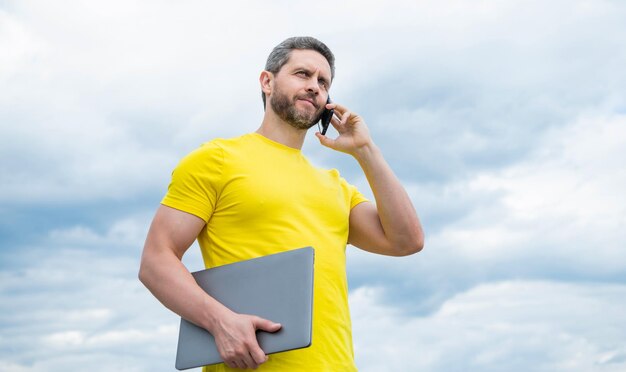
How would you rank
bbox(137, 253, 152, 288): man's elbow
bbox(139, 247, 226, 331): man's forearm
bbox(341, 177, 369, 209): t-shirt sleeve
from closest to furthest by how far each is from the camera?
bbox(139, 247, 226, 331): man's forearm < bbox(137, 253, 152, 288): man's elbow < bbox(341, 177, 369, 209): t-shirt sleeve

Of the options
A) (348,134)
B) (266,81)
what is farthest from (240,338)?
(266,81)

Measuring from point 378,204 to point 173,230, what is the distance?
118 centimetres

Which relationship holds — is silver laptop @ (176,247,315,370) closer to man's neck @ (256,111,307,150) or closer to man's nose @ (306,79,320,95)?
man's neck @ (256,111,307,150)

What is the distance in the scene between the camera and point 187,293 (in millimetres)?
3090

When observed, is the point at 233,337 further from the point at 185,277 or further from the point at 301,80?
the point at 301,80

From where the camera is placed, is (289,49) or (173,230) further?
(289,49)

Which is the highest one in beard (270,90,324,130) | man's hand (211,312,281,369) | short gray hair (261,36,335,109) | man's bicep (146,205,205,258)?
short gray hair (261,36,335,109)

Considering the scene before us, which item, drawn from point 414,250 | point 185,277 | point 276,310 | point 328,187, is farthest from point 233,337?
point 414,250

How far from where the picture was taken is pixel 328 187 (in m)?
3.73

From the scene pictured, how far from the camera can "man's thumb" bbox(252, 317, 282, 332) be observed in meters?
2.88

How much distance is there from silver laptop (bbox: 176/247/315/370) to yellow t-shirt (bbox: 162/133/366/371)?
0.17 metres

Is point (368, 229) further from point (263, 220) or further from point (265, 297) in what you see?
point (265, 297)

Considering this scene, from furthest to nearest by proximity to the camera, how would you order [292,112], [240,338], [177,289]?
1. [292,112]
2. [177,289]
3. [240,338]

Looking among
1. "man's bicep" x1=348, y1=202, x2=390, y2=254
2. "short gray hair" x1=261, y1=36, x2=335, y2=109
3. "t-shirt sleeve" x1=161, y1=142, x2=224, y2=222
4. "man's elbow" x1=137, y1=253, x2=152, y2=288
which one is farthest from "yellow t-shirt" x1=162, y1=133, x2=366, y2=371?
"short gray hair" x1=261, y1=36, x2=335, y2=109
